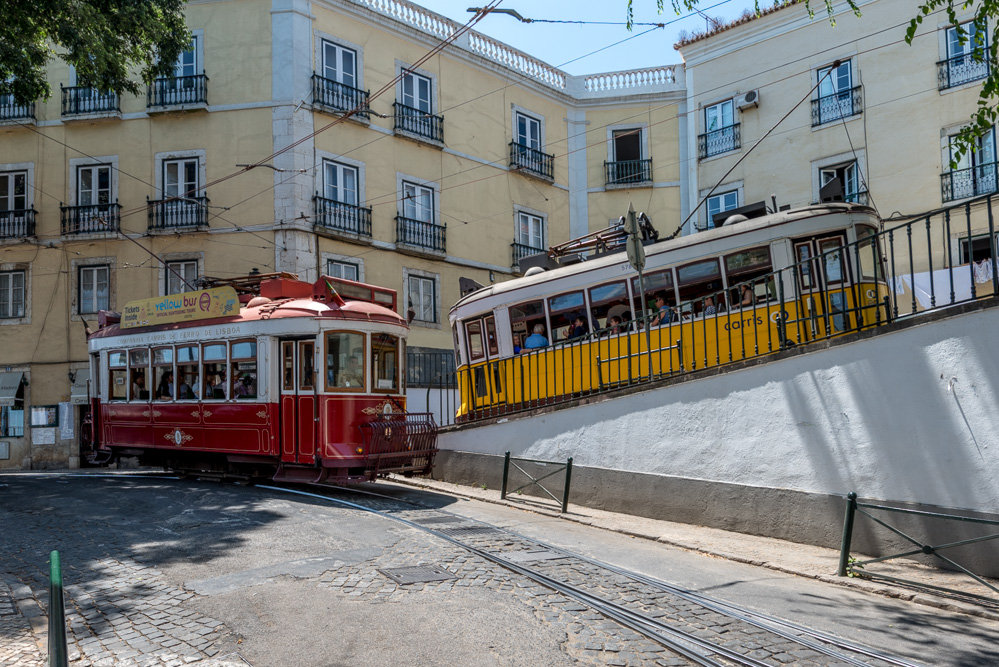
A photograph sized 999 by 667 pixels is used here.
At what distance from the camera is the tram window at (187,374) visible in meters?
14.7

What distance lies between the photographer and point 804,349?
9695mm

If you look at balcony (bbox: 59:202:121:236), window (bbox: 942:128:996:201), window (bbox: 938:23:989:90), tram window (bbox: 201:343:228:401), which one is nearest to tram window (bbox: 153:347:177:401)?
tram window (bbox: 201:343:228:401)

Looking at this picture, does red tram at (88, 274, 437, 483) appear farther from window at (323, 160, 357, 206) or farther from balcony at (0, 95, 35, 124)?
balcony at (0, 95, 35, 124)

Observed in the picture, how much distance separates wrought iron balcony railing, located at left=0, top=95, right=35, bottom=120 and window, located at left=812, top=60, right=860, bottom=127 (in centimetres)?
2141

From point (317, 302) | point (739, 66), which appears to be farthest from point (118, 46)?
point (739, 66)

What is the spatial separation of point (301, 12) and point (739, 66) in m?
12.6

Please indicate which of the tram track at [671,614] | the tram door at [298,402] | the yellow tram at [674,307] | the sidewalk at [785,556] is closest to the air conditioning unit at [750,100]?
the yellow tram at [674,307]

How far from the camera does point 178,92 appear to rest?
22.9 m

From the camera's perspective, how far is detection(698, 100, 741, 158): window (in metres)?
25.7

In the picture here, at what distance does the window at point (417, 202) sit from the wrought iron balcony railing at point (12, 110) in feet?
33.7

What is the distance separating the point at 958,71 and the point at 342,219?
52.2 ft

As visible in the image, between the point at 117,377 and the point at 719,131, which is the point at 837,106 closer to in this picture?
the point at 719,131

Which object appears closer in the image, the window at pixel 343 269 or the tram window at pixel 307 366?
the tram window at pixel 307 366

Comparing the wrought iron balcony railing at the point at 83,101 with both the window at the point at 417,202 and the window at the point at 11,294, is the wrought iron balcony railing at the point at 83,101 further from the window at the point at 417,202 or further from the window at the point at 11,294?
the window at the point at 417,202
